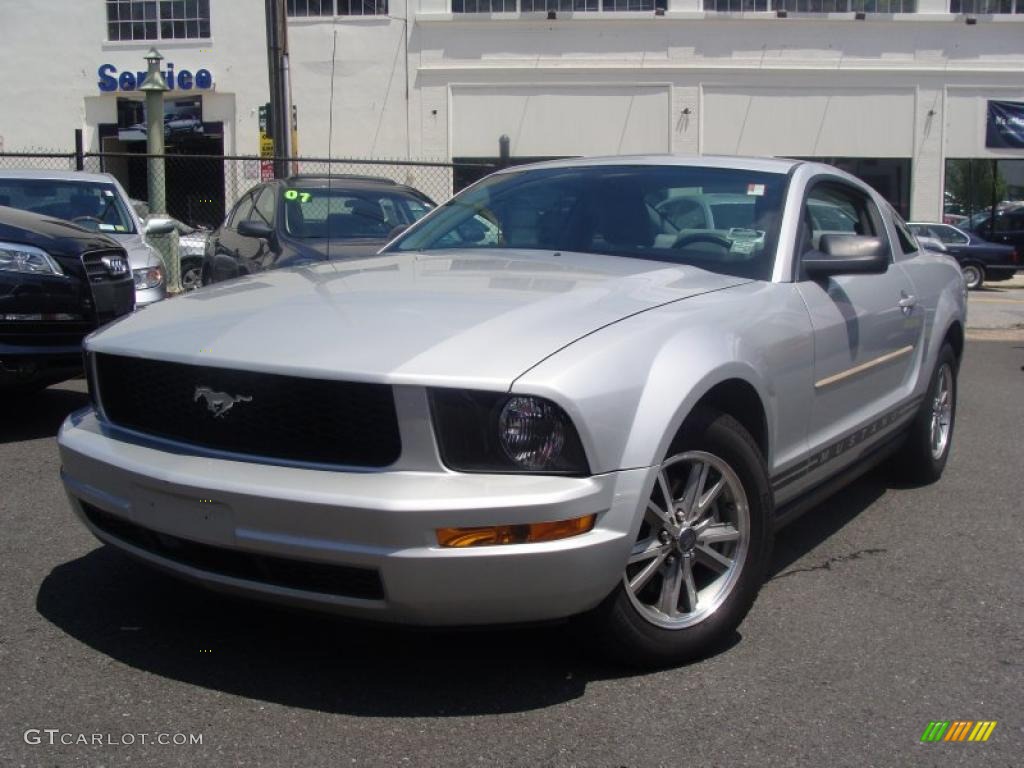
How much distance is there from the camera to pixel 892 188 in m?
26.1

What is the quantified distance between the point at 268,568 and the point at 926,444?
3868mm

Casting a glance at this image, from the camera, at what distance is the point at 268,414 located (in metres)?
3.09

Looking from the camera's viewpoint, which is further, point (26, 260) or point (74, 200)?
point (74, 200)

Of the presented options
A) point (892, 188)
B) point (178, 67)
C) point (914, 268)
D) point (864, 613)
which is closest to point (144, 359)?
point (864, 613)

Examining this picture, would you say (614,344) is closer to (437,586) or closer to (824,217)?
(437,586)

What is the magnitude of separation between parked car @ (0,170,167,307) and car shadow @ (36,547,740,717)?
594cm

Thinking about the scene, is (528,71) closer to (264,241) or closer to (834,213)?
(264,241)

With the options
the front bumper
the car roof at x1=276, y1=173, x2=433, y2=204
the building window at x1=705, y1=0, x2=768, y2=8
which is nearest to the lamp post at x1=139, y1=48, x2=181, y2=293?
the car roof at x1=276, y1=173, x2=433, y2=204

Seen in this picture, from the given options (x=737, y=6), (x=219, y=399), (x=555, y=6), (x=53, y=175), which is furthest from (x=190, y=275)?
(x=219, y=399)

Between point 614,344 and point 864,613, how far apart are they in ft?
5.20

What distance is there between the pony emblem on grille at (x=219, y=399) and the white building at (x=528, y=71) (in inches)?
885

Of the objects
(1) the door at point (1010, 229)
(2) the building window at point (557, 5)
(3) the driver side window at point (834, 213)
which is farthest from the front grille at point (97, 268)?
(1) the door at point (1010, 229)

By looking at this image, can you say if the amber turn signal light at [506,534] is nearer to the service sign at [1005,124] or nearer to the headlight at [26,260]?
the headlight at [26,260]

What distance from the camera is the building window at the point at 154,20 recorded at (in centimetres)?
2498
